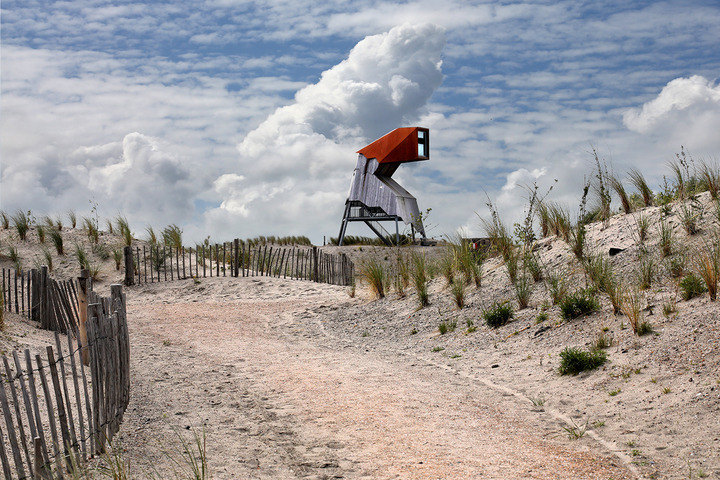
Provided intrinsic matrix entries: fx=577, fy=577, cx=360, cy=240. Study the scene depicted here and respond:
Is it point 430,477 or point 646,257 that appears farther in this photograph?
point 646,257

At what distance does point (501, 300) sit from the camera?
33.6 feet

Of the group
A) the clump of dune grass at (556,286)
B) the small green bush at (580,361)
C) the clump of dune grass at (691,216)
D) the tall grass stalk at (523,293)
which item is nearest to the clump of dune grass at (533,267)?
the clump of dune grass at (556,286)

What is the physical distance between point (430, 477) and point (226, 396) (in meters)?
3.02

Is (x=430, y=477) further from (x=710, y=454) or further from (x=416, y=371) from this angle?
(x=416, y=371)

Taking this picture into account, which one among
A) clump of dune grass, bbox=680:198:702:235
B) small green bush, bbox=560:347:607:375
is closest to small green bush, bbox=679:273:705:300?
small green bush, bbox=560:347:607:375

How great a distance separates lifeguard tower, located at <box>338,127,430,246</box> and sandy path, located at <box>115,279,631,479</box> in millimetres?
17934

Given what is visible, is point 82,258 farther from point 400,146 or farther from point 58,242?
point 400,146

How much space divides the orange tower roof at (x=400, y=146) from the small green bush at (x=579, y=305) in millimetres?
19582

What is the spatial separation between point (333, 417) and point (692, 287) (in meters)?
4.98

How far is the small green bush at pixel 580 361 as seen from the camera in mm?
6668

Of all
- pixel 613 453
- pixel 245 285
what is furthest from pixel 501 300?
pixel 245 285

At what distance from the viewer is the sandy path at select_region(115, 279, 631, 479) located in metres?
4.48

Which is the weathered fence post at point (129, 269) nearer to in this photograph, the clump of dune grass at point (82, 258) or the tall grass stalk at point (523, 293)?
the clump of dune grass at point (82, 258)

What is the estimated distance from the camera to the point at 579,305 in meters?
8.23
